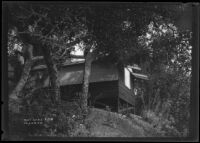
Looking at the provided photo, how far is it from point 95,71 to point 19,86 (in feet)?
5.71

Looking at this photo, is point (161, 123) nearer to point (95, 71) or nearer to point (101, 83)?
point (101, 83)

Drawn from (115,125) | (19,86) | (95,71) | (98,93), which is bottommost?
(115,125)

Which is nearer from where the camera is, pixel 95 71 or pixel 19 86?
pixel 19 86

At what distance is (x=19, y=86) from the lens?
10328mm

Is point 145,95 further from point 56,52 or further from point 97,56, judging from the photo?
point 56,52

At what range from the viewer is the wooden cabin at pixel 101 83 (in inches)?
409

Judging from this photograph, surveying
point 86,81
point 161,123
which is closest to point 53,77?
point 86,81

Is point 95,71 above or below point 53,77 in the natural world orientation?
above

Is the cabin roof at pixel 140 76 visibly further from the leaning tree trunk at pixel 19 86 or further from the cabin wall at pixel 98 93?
the leaning tree trunk at pixel 19 86

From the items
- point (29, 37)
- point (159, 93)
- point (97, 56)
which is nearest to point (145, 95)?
point (159, 93)

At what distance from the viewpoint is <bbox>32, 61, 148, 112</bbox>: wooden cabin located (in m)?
10.4

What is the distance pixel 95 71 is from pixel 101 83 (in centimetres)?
30

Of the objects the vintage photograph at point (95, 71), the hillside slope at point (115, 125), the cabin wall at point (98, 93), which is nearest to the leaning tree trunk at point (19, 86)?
the vintage photograph at point (95, 71)

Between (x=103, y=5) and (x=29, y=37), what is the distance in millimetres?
1810
